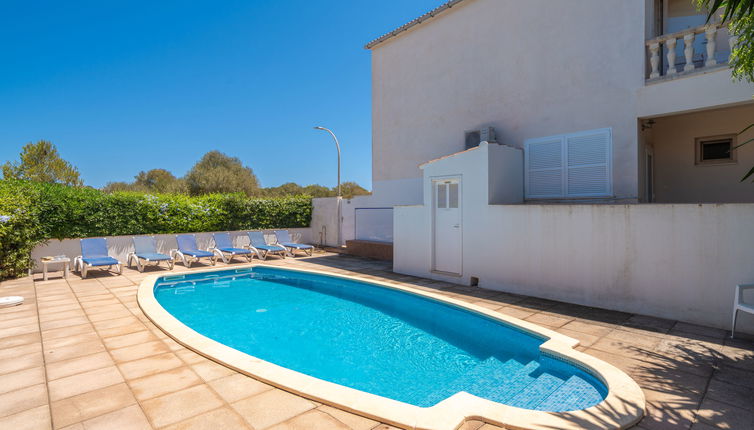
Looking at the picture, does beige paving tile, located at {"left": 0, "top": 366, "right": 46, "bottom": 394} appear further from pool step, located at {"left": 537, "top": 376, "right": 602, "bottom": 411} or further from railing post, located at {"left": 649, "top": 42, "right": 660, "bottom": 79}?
railing post, located at {"left": 649, "top": 42, "right": 660, "bottom": 79}

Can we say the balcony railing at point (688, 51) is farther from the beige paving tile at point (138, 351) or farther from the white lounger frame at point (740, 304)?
the beige paving tile at point (138, 351)

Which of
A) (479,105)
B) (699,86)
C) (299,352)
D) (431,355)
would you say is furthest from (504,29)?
(299,352)

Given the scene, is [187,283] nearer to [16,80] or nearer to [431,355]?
[431,355]

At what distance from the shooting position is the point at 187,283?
1078cm

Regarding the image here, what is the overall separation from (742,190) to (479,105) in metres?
7.27

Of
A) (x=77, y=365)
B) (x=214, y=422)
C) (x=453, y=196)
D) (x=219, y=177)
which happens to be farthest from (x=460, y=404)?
(x=219, y=177)

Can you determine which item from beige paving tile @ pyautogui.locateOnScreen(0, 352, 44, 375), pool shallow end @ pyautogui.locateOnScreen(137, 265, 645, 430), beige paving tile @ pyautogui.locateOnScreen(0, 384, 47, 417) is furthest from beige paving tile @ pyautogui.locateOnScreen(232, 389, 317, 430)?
beige paving tile @ pyautogui.locateOnScreen(0, 352, 44, 375)

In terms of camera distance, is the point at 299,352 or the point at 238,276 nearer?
the point at 299,352

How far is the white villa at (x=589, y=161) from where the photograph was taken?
6.45 metres

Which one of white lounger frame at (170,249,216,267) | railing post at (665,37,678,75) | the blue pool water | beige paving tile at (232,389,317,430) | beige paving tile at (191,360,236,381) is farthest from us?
white lounger frame at (170,249,216,267)

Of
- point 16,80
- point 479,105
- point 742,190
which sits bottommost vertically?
point 742,190

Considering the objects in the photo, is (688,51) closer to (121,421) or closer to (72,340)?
(121,421)

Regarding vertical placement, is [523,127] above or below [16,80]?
below

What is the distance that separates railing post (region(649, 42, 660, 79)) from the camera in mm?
8280
